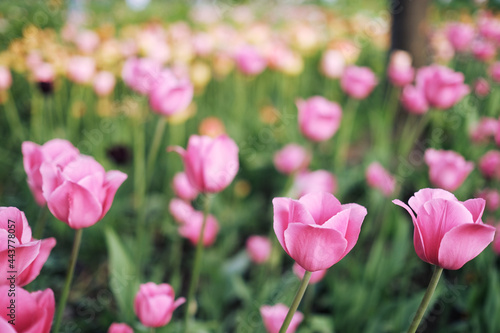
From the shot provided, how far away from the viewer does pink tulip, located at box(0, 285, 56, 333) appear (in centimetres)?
46

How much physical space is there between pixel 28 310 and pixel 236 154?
500 millimetres

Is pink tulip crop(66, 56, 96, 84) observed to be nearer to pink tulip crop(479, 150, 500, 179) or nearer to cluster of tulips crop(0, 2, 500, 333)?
cluster of tulips crop(0, 2, 500, 333)

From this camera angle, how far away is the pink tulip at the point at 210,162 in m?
0.85

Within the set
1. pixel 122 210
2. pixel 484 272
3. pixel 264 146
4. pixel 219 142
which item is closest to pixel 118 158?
pixel 122 210

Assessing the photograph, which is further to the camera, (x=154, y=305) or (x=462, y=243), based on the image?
(x=154, y=305)

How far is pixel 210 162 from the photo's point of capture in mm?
843

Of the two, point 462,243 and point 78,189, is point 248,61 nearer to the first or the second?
point 78,189

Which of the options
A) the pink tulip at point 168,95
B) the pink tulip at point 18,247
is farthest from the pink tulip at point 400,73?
the pink tulip at point 18,247

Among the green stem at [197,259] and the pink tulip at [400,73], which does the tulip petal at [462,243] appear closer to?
the green stem at [197,259]

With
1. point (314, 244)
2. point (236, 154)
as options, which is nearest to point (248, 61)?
point (236, 154)

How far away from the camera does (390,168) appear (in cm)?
218

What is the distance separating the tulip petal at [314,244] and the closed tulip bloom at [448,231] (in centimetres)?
9

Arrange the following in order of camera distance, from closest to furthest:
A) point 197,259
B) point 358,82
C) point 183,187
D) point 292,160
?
point 197,259, point 183,187, point 292,160, point 358,82

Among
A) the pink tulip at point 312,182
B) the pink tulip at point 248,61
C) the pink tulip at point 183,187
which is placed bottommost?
the pink tulip at point 183,187
